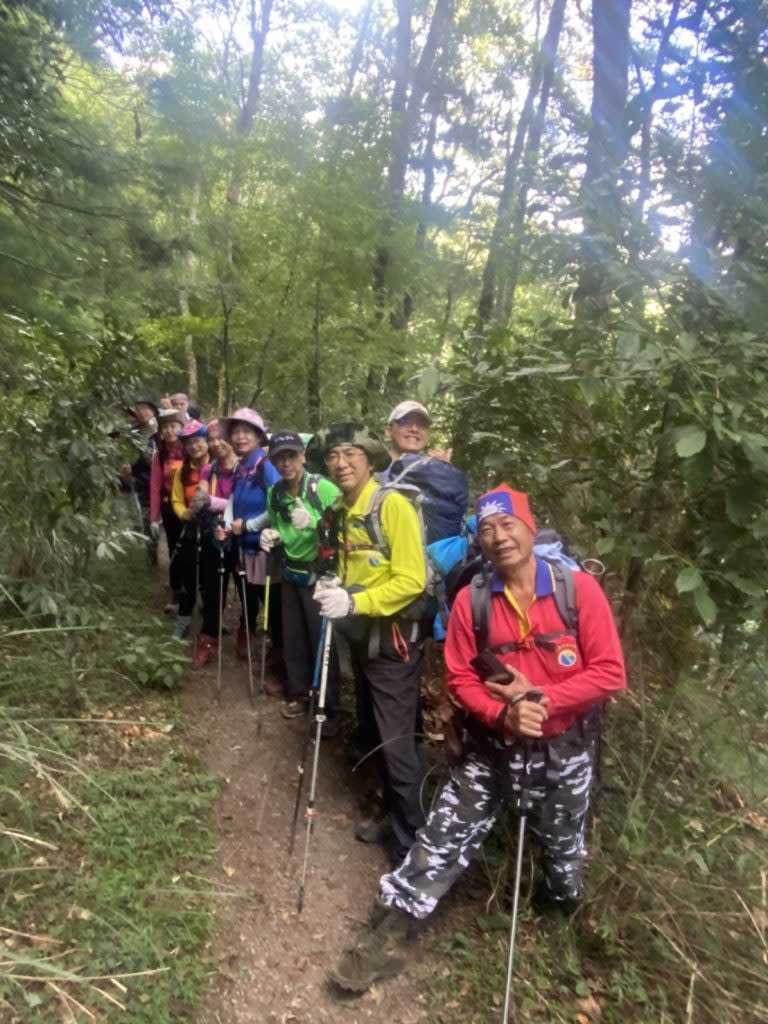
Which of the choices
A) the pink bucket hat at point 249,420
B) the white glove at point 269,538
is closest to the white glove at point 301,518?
the white glove at point 269,538

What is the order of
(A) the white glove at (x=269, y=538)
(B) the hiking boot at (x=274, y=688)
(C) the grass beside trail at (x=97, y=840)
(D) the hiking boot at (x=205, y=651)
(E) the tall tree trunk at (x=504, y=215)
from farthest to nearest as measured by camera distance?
1. (D) the hiking boot at (x=205, y=651)
2. (B) the hiking boot at (x=274, y=688)
3. (A) the white glove at (x=269, y=538)
4. (E) the tall tree trunk at (x=504, y=215)
5. (C) the grass beside trail at (x=97, y=840)

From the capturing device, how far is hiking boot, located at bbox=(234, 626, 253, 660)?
655 centimetres

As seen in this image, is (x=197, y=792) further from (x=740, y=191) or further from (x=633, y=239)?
(x=740, y=191)

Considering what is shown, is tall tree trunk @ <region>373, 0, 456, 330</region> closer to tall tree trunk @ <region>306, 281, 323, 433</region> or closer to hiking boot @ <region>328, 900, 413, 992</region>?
tall tree trunk @ <region>306, 281, 323, 433</region>

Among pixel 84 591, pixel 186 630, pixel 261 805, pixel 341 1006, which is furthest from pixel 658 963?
pixel 186 630

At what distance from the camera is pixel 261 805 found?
14.5 feet

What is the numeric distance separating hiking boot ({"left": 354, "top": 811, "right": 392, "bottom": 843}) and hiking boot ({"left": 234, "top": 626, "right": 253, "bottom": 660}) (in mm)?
2604

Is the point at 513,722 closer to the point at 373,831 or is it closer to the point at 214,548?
the point at 373,831

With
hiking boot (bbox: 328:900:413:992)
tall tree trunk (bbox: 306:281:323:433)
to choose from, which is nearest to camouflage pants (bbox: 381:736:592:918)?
hiking boot (bbox: 328:900:413:992)

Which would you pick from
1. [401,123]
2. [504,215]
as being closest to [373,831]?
[504,215]

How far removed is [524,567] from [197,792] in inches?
107

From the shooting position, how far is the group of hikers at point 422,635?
3.12m

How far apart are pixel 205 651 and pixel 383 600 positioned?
3.22m

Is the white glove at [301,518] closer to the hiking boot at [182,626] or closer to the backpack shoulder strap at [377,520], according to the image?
the backpack shoulder strap at [377,520]
